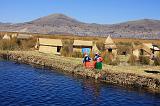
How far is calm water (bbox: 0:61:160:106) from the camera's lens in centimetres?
2330

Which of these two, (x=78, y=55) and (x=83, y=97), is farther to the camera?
(x=78, y=55)

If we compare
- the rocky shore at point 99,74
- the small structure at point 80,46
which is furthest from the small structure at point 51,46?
the rocky shore at point 99,74

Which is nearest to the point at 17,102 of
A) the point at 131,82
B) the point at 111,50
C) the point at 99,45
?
the point at 131,82

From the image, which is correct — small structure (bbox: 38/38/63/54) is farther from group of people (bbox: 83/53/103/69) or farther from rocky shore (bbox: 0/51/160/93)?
group of people (bbox: 83/53/103/69)

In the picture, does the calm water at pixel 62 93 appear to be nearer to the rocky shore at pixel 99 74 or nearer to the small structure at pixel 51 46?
the rocky shore at pixel 99 74

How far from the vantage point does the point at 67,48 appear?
51812 millimetres

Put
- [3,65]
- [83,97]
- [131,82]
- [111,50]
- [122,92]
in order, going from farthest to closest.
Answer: [111,50] < [3,65] < [131,82] < [122,92] < [83,97]

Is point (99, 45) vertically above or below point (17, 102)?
above

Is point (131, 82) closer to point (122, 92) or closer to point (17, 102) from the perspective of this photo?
point (122, 92)

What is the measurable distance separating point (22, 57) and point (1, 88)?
69.5 feet

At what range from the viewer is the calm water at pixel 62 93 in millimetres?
23302

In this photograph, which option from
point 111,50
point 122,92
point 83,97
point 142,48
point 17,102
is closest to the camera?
point 17,102

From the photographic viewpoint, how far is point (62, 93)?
2625 cm

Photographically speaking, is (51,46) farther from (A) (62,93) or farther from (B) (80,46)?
(A) (62,93)
